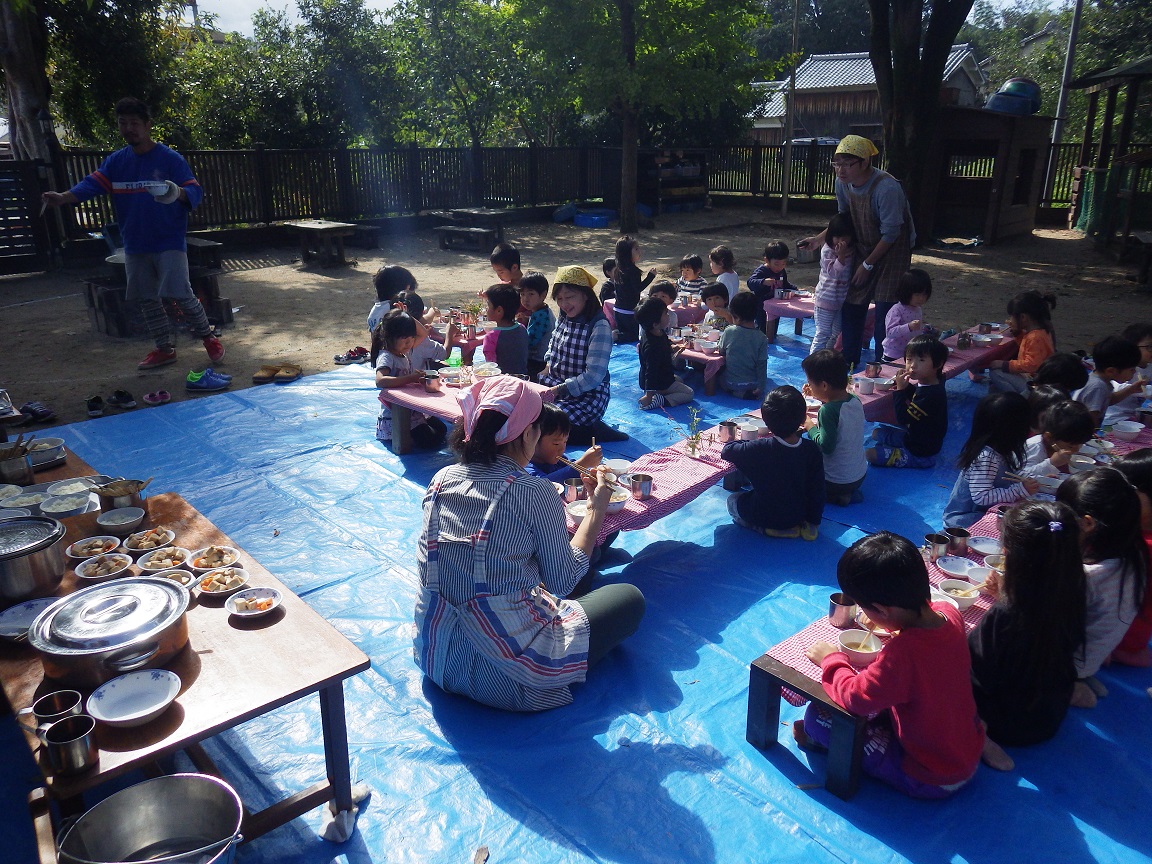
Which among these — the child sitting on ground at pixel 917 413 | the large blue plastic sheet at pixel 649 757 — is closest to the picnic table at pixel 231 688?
the large blue plastic sheet at pixel 649 757

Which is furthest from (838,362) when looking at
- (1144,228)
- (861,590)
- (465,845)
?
(1144,228)

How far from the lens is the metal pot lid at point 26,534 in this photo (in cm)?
286

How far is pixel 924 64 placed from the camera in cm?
1453

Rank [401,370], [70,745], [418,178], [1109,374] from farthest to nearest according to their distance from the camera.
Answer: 1. [418,178]
2. [401,370]
3. [1109,374]
4. [70,745]

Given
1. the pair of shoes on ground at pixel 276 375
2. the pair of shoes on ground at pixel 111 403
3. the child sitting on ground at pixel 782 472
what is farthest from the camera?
the pair of shoes on ground at pixel 276 375

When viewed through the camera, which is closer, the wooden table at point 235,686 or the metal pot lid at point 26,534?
the wooden table at point 235,686

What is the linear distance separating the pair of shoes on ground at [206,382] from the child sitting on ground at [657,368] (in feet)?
13.2

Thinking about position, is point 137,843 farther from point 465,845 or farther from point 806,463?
point 806,463

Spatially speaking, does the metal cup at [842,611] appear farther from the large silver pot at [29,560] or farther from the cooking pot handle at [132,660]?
the large silver pot at [29,560]

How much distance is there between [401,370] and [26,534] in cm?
344

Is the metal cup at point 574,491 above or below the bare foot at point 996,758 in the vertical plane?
above

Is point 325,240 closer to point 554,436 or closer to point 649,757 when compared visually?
point 554,436

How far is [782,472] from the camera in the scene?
4777mm

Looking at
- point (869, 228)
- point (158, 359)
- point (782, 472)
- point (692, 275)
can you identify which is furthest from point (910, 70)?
point (158, 359)
